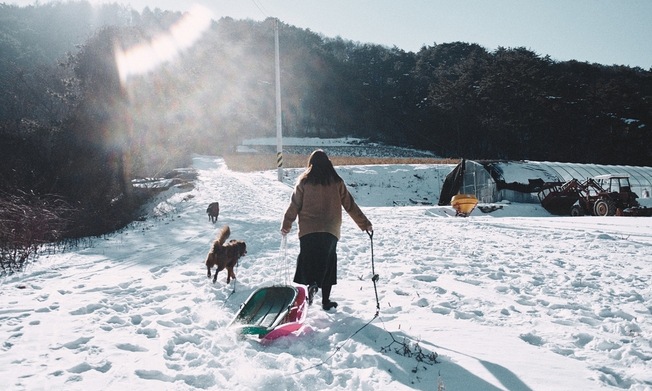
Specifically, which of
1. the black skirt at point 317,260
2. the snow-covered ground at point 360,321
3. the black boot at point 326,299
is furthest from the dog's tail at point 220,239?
the black boot at point 326,299

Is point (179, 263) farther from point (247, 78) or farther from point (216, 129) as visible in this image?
point (247, 78)

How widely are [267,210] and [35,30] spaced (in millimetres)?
75567

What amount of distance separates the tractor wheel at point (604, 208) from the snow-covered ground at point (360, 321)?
9027 mm

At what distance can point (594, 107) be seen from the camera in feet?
162

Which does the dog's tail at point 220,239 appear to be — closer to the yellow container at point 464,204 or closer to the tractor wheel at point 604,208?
the yellow container at point 464,204

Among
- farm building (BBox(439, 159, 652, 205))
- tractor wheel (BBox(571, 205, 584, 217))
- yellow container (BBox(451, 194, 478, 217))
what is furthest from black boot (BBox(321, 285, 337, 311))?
farm building (BBox(439, 159, 652, 205))

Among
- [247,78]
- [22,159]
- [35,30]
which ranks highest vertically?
[35,30]

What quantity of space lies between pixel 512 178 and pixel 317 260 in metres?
20.6

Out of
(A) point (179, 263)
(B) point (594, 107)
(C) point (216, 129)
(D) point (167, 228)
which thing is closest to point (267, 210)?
(D) point (167, 228)

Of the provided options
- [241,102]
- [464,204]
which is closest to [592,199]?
[464,204]

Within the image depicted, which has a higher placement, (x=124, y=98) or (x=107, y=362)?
(x=124, y=98)

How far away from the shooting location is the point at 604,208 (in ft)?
58.0

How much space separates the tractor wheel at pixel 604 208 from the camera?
57.3ft

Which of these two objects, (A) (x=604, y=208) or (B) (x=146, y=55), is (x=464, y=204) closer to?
(A) (x=604, y=208)
